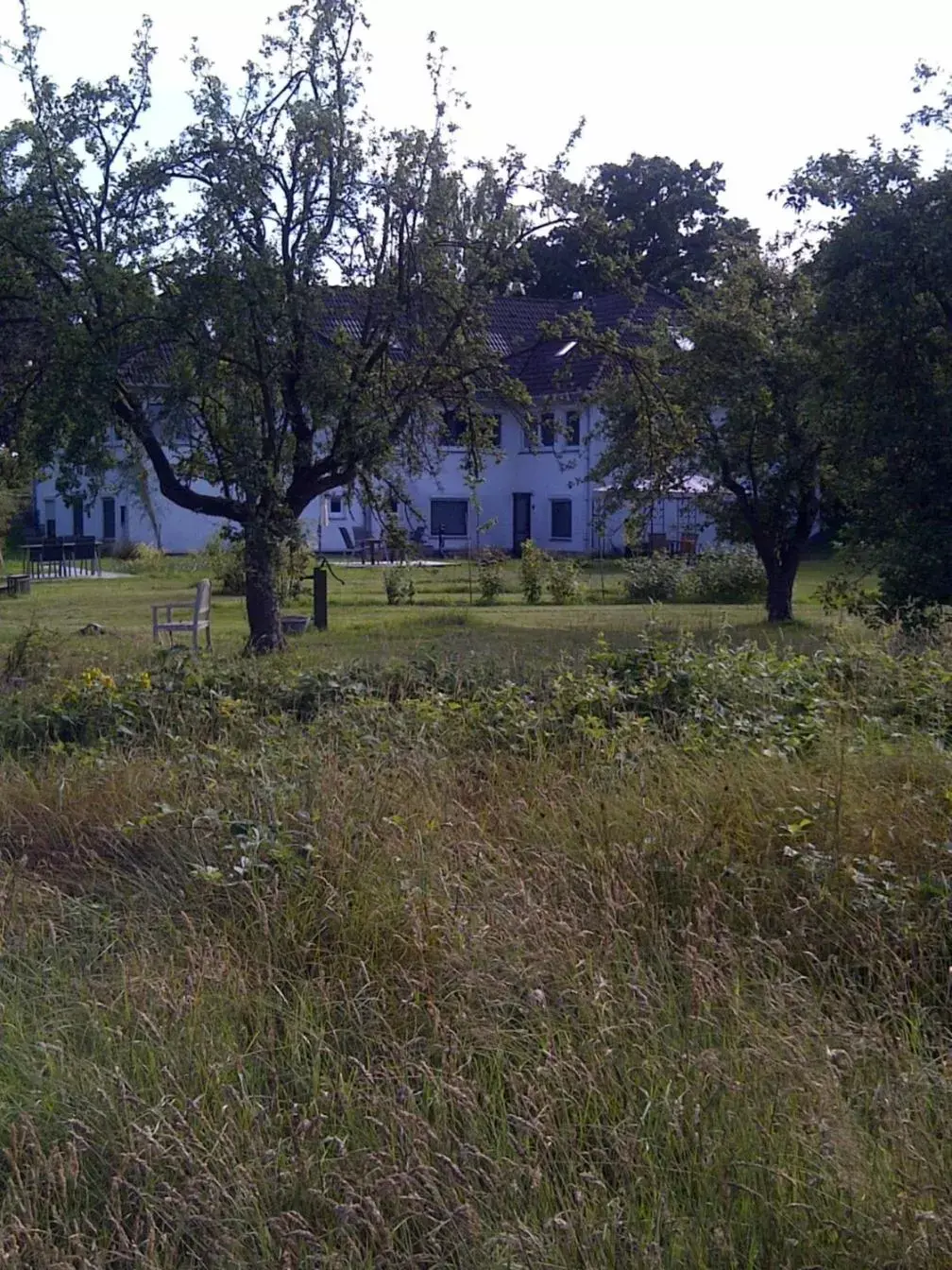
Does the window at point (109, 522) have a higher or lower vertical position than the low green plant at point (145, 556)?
higher

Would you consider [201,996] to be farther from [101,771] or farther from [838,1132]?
[101,771]

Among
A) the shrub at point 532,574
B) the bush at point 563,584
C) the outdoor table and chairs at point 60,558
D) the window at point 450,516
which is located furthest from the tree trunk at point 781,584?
the window at point 450,516

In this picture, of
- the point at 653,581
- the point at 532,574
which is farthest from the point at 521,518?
the point at 532,574

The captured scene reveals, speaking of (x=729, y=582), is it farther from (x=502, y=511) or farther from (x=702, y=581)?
(x=502, y=511)

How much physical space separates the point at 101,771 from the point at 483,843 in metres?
2.06

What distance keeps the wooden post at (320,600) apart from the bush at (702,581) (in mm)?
8575

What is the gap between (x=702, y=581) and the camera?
94.8 ft

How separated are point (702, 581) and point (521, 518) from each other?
58.3 feet

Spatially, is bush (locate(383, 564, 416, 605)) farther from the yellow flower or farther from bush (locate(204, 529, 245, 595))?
the yellow flower

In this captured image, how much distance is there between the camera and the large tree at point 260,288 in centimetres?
1569

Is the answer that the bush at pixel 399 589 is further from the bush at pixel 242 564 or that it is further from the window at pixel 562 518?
the window at pixel 562 518

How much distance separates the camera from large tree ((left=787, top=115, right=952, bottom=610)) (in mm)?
15820

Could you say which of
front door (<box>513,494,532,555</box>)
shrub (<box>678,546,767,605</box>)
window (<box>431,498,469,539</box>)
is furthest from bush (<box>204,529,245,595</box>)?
front door (<box>513,494,532,555</box>)

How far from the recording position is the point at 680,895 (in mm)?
4914
